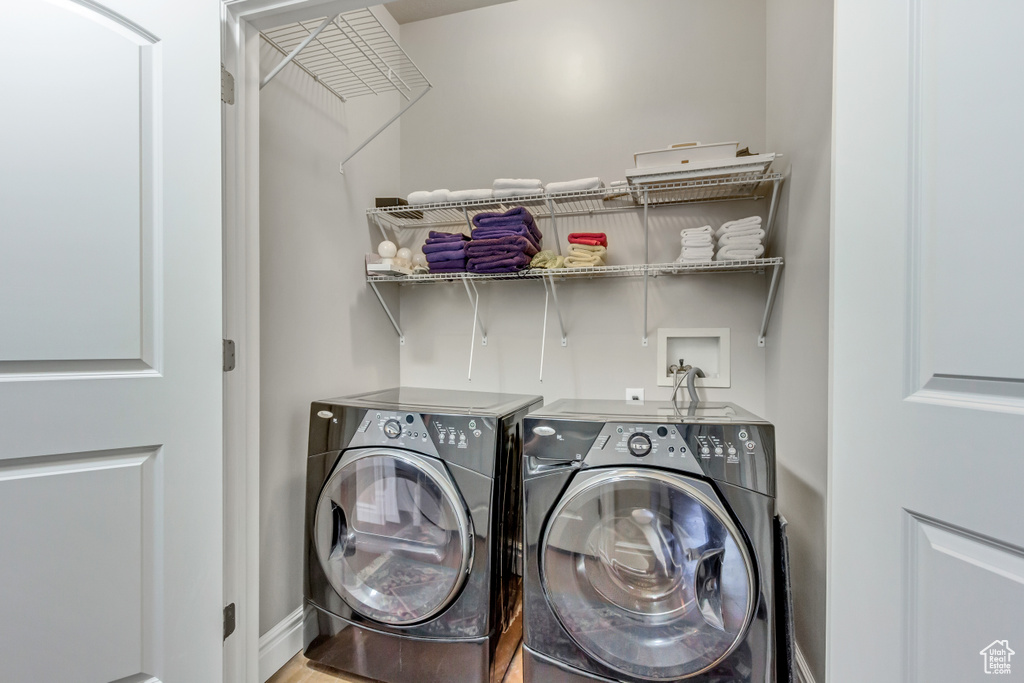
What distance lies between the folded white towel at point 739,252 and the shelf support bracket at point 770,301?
84 millimetres

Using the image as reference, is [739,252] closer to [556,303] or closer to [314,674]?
[556,303]

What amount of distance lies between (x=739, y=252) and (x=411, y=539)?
150 centimetres

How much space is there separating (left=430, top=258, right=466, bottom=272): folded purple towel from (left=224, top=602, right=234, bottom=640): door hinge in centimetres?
134

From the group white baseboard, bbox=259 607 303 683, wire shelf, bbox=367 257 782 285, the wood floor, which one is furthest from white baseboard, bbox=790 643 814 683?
white baseboard, bbox=259 607 303 683

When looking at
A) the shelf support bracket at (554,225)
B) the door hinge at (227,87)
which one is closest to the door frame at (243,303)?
the door hinge at (227,87)

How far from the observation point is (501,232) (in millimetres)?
1790

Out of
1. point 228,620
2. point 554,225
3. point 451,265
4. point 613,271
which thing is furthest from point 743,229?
point 228,620

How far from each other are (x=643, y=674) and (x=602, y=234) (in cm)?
150

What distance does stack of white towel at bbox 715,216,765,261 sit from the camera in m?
1.56

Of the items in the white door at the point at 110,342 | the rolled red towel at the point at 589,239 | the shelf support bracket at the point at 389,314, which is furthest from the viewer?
the shelf support bracket at the point at 389,314

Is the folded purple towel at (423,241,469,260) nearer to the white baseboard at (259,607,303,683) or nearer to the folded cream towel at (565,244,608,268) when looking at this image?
the folded cream towel at (565,244,608,268)

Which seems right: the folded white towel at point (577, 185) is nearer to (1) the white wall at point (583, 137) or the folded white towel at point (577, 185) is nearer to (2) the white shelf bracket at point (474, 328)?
(1) the white wall at point (583, 137)

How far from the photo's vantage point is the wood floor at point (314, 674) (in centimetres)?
147

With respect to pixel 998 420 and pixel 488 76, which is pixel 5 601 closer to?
pixel 998 420
